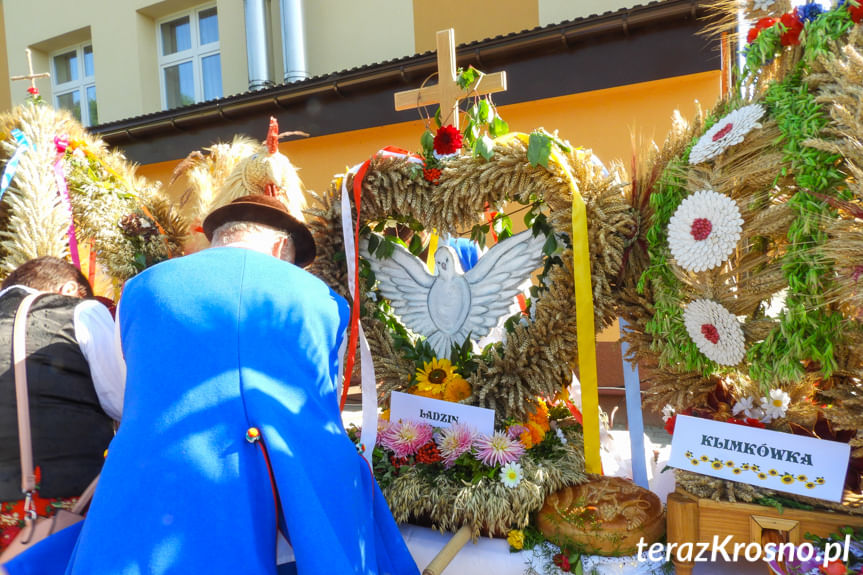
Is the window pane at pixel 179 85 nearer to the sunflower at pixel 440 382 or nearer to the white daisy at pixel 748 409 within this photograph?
the sunflower at pixel 440 382

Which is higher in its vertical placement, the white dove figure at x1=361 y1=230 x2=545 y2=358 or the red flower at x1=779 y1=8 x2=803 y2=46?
the red flower at x1=779 y1=8 x2=803 y2=46

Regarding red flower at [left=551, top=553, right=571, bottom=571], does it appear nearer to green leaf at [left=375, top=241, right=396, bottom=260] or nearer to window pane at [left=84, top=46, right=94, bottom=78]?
green leaf at [left=375, top=241, right=396, bottom=260]

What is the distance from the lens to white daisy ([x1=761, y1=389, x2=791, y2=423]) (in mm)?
1608

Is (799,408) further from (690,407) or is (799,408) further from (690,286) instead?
(690,286)

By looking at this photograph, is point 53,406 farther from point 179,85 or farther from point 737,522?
point 179,85

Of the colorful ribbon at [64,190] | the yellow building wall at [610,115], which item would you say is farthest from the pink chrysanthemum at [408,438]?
the yellow building wall at [610,115]

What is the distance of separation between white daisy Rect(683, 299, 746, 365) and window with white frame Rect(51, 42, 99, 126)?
964 centimetres

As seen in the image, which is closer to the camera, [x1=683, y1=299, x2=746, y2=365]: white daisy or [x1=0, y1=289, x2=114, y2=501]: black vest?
[x1=683, y1=299, x2=746, y2=365]: white daisy

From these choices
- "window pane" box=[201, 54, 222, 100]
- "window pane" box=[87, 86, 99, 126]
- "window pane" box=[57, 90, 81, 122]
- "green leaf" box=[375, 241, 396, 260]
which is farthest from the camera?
"window pane" box=[57, 90, 81, 122]

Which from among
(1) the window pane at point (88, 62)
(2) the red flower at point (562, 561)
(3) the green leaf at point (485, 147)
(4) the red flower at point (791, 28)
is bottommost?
(2) the red flower at point (562, 561)

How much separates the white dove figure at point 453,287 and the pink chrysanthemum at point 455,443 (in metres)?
0.34

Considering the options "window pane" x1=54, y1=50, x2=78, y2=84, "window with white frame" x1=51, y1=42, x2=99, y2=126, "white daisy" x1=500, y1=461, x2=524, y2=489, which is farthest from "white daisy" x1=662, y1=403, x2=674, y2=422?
"window pane" x1=54, y1=50, x2=78, y2=84

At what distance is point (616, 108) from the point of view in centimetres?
476

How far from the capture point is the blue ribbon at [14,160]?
9.73 ft
